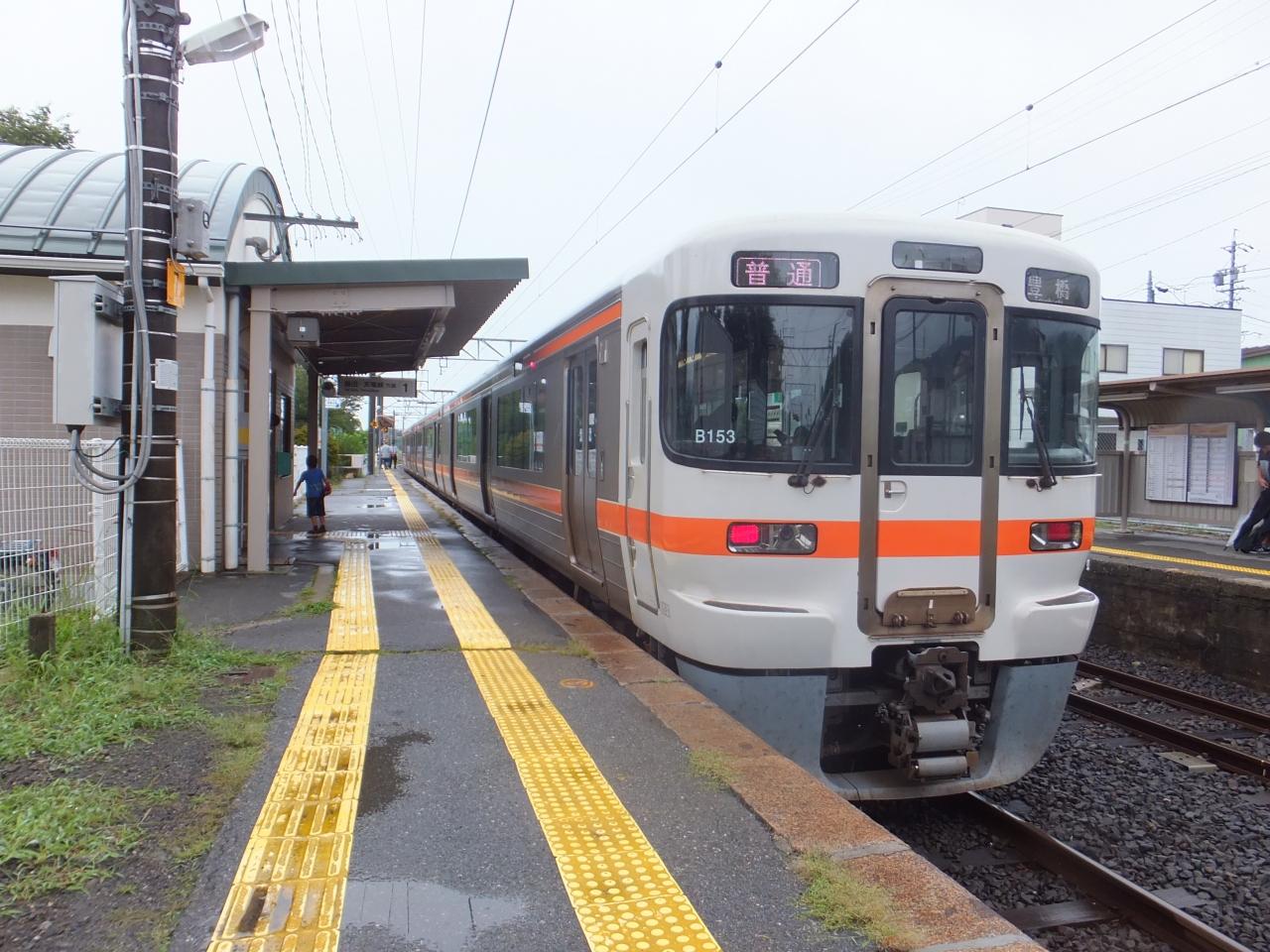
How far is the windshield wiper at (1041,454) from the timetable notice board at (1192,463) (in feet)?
32.6

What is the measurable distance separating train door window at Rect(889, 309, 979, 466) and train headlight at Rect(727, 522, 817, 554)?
657 mm

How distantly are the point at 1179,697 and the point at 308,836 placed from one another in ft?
24.9

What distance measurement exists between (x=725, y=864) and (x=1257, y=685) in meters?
7.72

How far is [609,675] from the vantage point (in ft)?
19.7

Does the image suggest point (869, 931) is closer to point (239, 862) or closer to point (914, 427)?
point (239, 862)

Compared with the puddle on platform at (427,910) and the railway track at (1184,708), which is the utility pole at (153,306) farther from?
the railway track at (1184,708)

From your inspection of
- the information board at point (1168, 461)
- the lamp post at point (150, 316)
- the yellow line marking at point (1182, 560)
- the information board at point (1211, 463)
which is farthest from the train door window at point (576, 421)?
the information board at point (1168, 461)

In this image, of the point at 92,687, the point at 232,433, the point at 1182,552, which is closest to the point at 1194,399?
the point at 1182,552

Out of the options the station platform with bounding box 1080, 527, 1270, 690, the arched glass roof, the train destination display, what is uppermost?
the arched glass roof

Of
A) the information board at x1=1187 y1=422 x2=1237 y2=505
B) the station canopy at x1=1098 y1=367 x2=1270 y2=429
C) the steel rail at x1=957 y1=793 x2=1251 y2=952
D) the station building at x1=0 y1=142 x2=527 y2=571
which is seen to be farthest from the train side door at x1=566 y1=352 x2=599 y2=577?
the information board at x1=1187 y1=422 x2=1237 y2=505

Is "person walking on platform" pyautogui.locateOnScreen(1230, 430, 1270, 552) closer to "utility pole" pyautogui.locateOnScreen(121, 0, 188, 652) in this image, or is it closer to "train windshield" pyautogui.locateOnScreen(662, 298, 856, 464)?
"train windshield" pyautogui.locateOnScreen(662, 298, 856, 464)

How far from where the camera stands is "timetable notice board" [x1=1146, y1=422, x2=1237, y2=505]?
13172 mm

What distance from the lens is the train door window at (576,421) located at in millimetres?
7426

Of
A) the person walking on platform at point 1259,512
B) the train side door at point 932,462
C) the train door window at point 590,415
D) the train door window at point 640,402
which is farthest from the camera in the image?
the person walking on platform at point 1259,512
